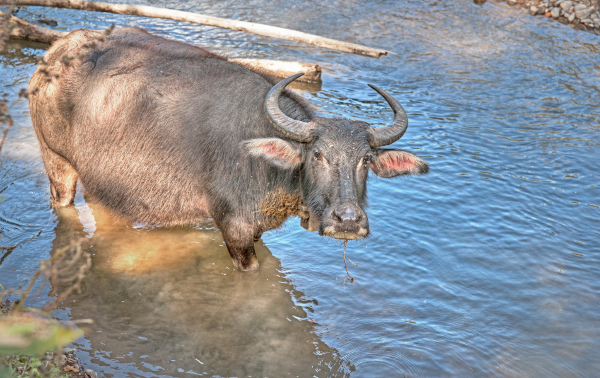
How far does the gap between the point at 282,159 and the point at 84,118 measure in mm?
2177

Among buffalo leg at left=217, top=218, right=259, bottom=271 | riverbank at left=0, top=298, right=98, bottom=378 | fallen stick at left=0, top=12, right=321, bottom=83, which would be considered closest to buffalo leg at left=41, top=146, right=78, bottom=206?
riverbank at left=0, top=298, right=98, bottom=378

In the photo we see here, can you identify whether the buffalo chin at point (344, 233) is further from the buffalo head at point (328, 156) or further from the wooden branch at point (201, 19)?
the wooden branch at point (201, 19)

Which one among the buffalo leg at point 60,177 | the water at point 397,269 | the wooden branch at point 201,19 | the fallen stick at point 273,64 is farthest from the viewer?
the fallen stick at point 273,64

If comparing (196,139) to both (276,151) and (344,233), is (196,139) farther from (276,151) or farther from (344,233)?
(344,233)

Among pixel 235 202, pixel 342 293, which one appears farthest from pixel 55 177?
pixel 342 293

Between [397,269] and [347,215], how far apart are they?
181cm

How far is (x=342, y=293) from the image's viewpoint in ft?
16.3

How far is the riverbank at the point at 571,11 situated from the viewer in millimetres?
12211

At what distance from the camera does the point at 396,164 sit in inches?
181

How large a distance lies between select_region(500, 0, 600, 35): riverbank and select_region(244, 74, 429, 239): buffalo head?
411 inches

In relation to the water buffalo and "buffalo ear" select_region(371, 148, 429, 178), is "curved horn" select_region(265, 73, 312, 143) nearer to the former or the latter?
the water buffalo

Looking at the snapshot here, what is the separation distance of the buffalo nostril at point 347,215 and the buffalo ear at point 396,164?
2.72 ft

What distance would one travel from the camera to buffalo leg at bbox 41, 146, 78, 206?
550 cm

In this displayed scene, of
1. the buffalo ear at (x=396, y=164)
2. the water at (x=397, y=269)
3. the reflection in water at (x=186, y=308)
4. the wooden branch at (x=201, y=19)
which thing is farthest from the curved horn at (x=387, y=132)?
the wooden branch at (x=201, y=19)
